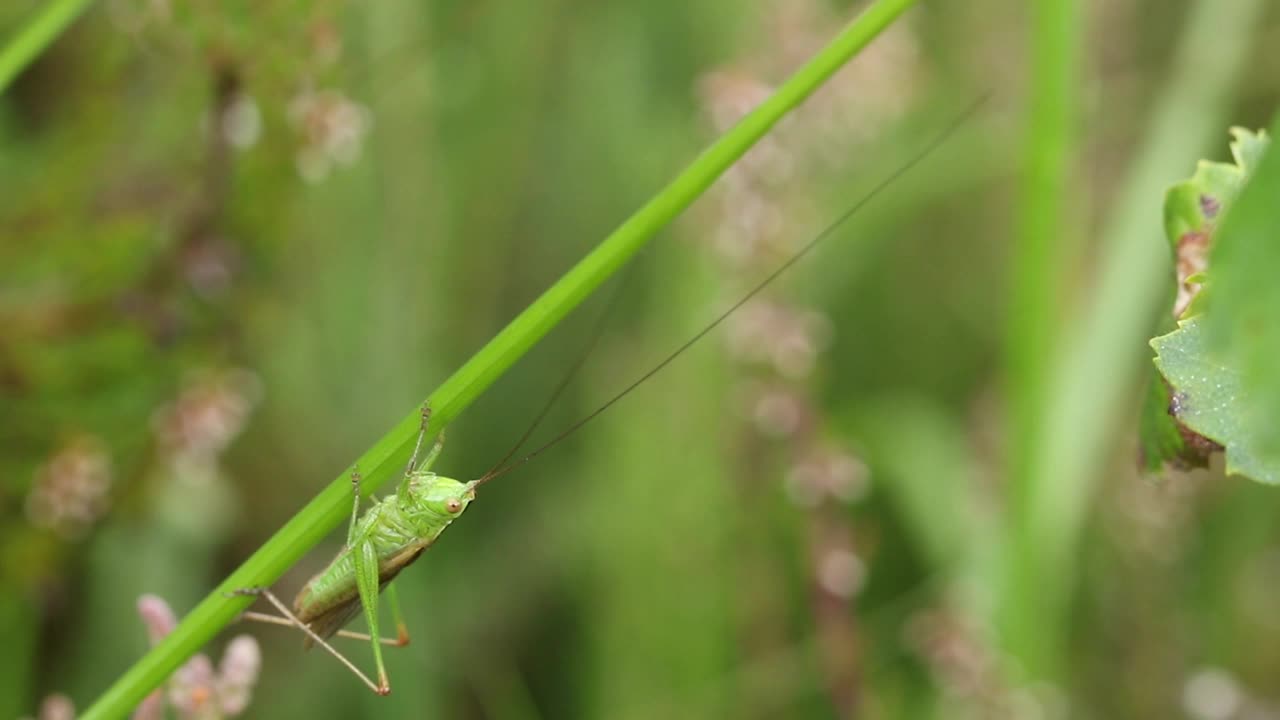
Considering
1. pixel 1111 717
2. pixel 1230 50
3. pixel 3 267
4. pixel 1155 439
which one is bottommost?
pixel 1111 717


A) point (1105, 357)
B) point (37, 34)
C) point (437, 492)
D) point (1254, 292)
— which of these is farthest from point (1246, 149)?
point (1105, 357)

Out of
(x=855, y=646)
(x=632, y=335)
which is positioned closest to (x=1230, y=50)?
(x=632, y=335)

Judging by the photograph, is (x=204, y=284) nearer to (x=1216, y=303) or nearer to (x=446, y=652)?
(x=446, y=652)

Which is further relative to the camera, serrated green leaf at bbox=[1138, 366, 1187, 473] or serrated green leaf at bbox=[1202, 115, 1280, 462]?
serrated green leaf at bbox=[1138, 366, 1187, 473]

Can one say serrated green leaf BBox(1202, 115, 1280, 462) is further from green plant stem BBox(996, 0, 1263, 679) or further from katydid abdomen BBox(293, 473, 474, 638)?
green plant stem BBox(996, 0, 1263, 679)

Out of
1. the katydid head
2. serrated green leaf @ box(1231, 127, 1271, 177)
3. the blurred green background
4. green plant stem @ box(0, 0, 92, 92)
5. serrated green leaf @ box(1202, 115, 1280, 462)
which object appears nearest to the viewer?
serrated green leaf @ box(1202, 115, 1280, 462)

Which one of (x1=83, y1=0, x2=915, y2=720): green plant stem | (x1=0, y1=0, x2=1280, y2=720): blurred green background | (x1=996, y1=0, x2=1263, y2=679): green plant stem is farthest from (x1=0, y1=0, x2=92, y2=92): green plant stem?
(x1=996, y1=0, x2=1263, y2=679): green plant stem

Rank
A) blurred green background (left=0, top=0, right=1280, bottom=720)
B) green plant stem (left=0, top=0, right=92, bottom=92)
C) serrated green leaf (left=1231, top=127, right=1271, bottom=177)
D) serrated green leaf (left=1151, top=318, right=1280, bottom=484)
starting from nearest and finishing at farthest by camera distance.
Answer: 1. serrated green leaf (left=1151, top=318, right=1280, bottom=484)
2. serrated green leaf (left=1231, top=127, right=1271, bottom=177)
3. green plant stem (left=0, top=0, right=92, bottom=92)
4. blurred green background (left=0, top=0, right=1280, bottom=720)
